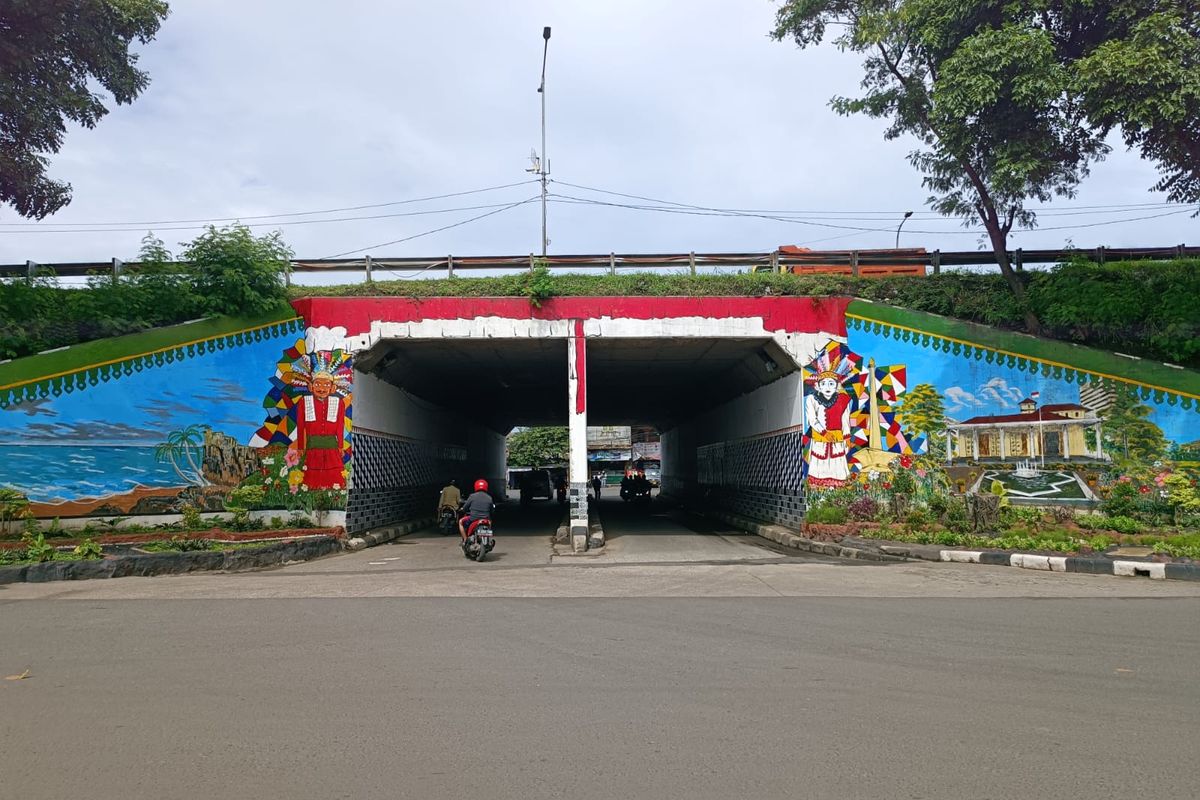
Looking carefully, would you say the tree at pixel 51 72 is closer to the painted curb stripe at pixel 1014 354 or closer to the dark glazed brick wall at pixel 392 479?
the dark glazed brick wall at pixel 392 479

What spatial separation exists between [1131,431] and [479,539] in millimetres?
12897

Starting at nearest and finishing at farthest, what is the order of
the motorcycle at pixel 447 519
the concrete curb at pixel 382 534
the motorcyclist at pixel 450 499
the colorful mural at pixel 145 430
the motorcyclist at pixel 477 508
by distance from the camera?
the motorcyclist at pixel 477 508 < the colorful mural at pixel 145 430 < the concrete curb at pixel 382 534 < the motorcyclist at pixel 450 499 < the motorcycle at pixel 447 519

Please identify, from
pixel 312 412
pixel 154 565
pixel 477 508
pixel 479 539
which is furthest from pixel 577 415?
pixel 154 565

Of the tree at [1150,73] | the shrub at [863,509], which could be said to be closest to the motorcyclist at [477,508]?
the shrub at [863,509]

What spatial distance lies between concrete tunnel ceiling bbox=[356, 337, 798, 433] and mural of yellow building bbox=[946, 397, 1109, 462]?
3913mm

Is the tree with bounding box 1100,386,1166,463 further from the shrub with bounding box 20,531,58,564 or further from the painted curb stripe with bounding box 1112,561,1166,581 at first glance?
the shrub with bounding box 20,531,58,564

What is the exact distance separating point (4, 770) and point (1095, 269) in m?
20.2

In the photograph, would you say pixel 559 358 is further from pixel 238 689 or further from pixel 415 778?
pixel 415 778

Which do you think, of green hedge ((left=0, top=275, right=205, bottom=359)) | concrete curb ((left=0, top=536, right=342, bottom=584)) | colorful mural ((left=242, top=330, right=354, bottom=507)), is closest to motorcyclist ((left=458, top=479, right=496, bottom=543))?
concrete curb ((left=0, top=536, right=342, bottom=584))

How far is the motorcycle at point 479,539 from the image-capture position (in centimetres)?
1554

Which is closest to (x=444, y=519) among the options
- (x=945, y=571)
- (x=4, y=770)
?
(x=945, y=571)

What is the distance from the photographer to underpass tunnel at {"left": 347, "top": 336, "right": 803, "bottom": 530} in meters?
19.1

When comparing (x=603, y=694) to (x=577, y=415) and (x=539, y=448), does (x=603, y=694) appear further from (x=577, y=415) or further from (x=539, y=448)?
(x=539, y=448)

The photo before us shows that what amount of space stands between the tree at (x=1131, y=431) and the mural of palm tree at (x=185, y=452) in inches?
721
